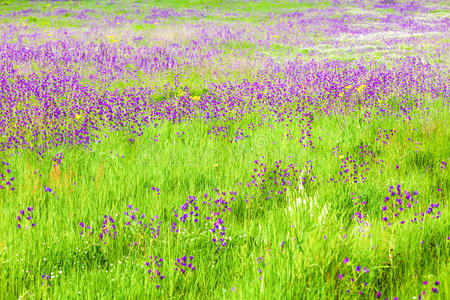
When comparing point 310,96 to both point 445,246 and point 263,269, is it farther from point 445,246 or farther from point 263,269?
point 263,269

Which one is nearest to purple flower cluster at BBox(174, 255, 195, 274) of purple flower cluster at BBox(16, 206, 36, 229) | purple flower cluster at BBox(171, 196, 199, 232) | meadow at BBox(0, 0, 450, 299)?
meadow at BBox(0, 0, 450, 299)

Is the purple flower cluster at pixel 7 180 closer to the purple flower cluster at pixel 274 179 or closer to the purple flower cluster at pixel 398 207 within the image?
the purple flower cluster at pixel 274 179

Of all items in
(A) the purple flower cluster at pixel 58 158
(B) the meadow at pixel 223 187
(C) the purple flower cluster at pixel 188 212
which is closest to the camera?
(B) the meadow at pixel 223 187

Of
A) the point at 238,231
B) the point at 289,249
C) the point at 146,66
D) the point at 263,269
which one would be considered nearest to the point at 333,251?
the point at 289,249

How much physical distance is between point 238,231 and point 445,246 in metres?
1.41

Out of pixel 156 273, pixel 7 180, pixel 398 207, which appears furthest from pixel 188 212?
pixel 7 180

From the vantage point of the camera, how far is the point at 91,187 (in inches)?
127

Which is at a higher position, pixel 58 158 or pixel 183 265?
pixel 58 158

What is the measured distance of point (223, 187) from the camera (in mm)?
3477

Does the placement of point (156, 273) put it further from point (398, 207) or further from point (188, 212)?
point (398, 207)

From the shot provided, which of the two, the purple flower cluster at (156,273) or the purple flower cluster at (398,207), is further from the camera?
the purple flower cluster at (398,207)

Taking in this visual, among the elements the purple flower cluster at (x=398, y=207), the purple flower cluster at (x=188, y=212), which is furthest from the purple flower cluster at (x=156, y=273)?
the purple flower cluster at (x=398, y=207)

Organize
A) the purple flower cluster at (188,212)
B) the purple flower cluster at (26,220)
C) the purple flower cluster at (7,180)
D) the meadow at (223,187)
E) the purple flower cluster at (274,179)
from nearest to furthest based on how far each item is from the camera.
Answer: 1. the meadow at (223,187)
2. the purple flower cluster at (26,220)
3. the purple flower cluster at (188,212)
4. the purple flower cluster at (7,180)
5. the purple flower cluster at (274,179)

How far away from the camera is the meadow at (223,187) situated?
81.8 inches
